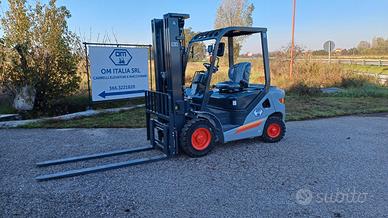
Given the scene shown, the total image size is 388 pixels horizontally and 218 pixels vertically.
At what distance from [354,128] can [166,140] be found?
5.31 meters

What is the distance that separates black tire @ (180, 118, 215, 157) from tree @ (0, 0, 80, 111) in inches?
266

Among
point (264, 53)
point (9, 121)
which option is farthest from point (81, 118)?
point (264, 53)

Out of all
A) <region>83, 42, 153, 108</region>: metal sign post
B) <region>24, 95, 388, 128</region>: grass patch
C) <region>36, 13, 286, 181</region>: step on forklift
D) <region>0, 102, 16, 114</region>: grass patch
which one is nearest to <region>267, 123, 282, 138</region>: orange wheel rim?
<region>36, 13, 286, 181</region>: step on forklift

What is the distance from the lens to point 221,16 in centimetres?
2988

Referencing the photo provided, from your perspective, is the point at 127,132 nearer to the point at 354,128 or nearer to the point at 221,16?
the point at 354,128

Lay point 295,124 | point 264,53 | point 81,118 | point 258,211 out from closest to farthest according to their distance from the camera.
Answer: point 258,211 → point 264,53 → point 295,124 → point 81,118

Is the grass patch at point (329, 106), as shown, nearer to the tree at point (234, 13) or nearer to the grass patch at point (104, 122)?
the grass patch at point (104, 122)

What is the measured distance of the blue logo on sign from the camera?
10289 millimetres

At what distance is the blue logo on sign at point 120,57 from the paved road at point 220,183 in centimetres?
432

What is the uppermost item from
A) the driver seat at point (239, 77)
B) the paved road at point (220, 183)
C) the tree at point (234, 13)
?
the tree at point (234, 13)

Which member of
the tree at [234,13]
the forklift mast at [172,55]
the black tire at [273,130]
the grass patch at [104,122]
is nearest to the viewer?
the forklift mast at [172,55]

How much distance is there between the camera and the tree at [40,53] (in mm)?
9547

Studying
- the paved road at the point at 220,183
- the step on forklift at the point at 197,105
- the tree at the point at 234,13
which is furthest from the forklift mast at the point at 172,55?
the tree at the point at 234,13

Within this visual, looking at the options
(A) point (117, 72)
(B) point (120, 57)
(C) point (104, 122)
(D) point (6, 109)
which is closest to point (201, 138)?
(C) point (104, 122)
